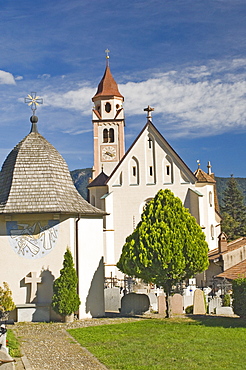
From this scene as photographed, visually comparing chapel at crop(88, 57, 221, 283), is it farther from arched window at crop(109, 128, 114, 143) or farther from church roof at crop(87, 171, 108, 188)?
arched window at crop(109, 128, 114, 143)

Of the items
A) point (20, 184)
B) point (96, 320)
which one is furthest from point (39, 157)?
point (96, 320)

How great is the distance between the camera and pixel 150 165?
39.0m

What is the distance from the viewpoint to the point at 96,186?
40312 millimetres

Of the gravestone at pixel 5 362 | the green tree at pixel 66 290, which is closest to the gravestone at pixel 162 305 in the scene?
the green tree at pixel 66 290

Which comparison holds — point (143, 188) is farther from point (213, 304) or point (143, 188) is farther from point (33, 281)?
point (33, 281)

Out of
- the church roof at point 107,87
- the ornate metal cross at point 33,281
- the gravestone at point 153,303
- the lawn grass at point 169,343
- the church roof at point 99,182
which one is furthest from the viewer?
the church roof at point 107,87

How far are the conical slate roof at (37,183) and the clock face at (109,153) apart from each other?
32039 mm

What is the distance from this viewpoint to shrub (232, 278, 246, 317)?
18.7 metres

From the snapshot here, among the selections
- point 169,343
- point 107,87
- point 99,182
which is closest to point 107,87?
point 107,87

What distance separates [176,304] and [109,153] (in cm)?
3543

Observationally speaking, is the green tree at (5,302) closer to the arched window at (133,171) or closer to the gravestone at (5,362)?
the gravestone at (5,362)

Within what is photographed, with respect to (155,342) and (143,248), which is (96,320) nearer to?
(143,248)

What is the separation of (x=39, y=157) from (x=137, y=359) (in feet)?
40.6

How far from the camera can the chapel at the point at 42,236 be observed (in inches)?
808
